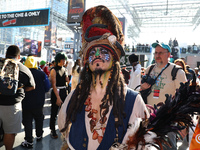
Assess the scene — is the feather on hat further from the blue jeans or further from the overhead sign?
the overhead sign

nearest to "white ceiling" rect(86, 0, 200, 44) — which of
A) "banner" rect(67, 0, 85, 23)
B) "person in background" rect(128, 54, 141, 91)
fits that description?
"banner" rect(67, 0, 85, 23)

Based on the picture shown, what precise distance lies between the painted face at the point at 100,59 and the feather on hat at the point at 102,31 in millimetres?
33

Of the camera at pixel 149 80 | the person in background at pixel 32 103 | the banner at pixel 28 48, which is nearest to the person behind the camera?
the camera at pixel 149 80

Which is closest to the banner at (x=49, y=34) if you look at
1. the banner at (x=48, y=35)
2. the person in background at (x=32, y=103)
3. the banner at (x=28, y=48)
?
the banner at (x=48, y=35)

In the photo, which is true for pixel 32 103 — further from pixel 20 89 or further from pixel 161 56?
pixel 161 56

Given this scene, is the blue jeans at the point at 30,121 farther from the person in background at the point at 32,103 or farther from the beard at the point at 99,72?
the beard at the point at 99,72

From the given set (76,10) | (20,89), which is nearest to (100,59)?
(20,89)

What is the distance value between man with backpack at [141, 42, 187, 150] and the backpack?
6.48ft

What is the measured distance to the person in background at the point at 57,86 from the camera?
3.98 metres

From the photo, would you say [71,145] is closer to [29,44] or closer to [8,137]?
[8,137]

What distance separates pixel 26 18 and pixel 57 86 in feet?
31.3

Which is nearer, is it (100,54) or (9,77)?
(100,54)

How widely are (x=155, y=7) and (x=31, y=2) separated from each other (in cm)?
1836

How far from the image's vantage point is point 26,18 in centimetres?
1191
